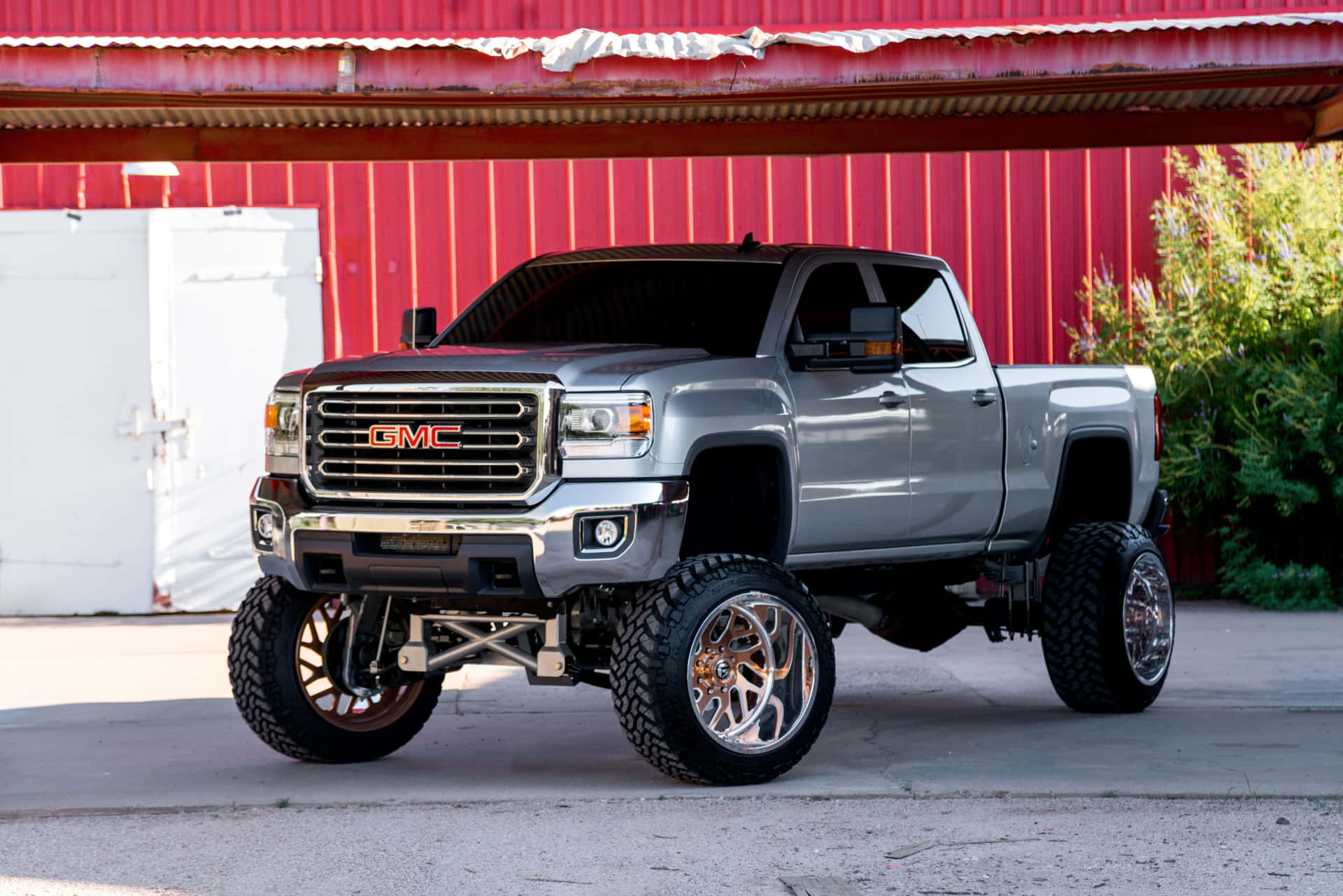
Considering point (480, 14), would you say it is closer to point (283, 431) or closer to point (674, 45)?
point (674, 45)

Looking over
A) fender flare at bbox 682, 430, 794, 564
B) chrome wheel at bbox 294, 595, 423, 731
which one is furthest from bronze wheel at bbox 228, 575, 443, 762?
fender flare at bbox 682, 430, 794, 564

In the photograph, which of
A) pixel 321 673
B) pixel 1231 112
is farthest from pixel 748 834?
pixel 1231 112

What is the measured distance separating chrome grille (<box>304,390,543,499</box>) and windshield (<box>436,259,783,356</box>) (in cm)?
108

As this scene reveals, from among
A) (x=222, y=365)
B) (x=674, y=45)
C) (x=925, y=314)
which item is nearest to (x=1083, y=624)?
(x=925, y=314)

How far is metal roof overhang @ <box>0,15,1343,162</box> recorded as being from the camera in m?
7.57

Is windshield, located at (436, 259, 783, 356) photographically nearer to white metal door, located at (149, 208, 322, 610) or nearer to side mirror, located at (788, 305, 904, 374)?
side mirror, located at (788, 305, 904, 374)

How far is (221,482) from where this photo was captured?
13852 millimetres

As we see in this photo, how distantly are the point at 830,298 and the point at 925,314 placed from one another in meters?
0.70

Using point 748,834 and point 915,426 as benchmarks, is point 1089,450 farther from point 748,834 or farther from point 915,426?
point 748,834

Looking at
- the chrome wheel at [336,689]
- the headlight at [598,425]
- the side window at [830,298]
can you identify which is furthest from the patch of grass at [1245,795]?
the chrome wheel at [336,689]

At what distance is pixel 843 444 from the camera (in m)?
7.47

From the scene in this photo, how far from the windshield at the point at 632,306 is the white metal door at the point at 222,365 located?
19.5 feet

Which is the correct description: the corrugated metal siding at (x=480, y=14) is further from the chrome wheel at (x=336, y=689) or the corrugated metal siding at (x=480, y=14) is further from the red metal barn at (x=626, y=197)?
the chrome wheel at (x=336, y=689)

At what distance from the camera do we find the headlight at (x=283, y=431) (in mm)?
7152
